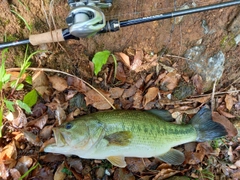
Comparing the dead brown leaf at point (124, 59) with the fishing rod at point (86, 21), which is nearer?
the fishing rod at point (86, 21)

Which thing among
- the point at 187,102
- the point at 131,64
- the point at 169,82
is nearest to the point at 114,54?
the point at 131,64

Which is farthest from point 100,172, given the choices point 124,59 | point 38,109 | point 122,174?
point 124,59

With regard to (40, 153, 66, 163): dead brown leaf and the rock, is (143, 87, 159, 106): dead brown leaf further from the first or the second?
(40, 153, 66, 163): dead brown leaf

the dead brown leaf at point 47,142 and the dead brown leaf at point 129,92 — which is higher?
the dead brown leaf at point 129,92

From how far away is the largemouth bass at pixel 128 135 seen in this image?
2.83m

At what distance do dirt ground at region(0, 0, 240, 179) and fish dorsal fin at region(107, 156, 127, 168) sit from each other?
38.0 inches

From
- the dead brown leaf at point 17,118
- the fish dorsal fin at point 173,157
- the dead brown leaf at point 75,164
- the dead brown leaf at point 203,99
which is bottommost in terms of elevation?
the fish dorsal fin at point 173,157

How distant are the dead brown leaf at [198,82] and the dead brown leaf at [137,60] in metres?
0.73

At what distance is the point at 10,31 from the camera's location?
2.99 m

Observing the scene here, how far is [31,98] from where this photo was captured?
10.1ft

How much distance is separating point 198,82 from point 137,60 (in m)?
0.84

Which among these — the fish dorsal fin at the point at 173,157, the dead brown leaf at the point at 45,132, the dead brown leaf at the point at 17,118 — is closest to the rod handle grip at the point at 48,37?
the dead brown leaf at the point at 17,118

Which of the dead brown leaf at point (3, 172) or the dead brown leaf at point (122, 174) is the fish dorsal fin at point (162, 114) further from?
the dead brown leaf at point (3, 172)

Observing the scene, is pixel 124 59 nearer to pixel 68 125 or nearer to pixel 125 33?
pixel 125 33
